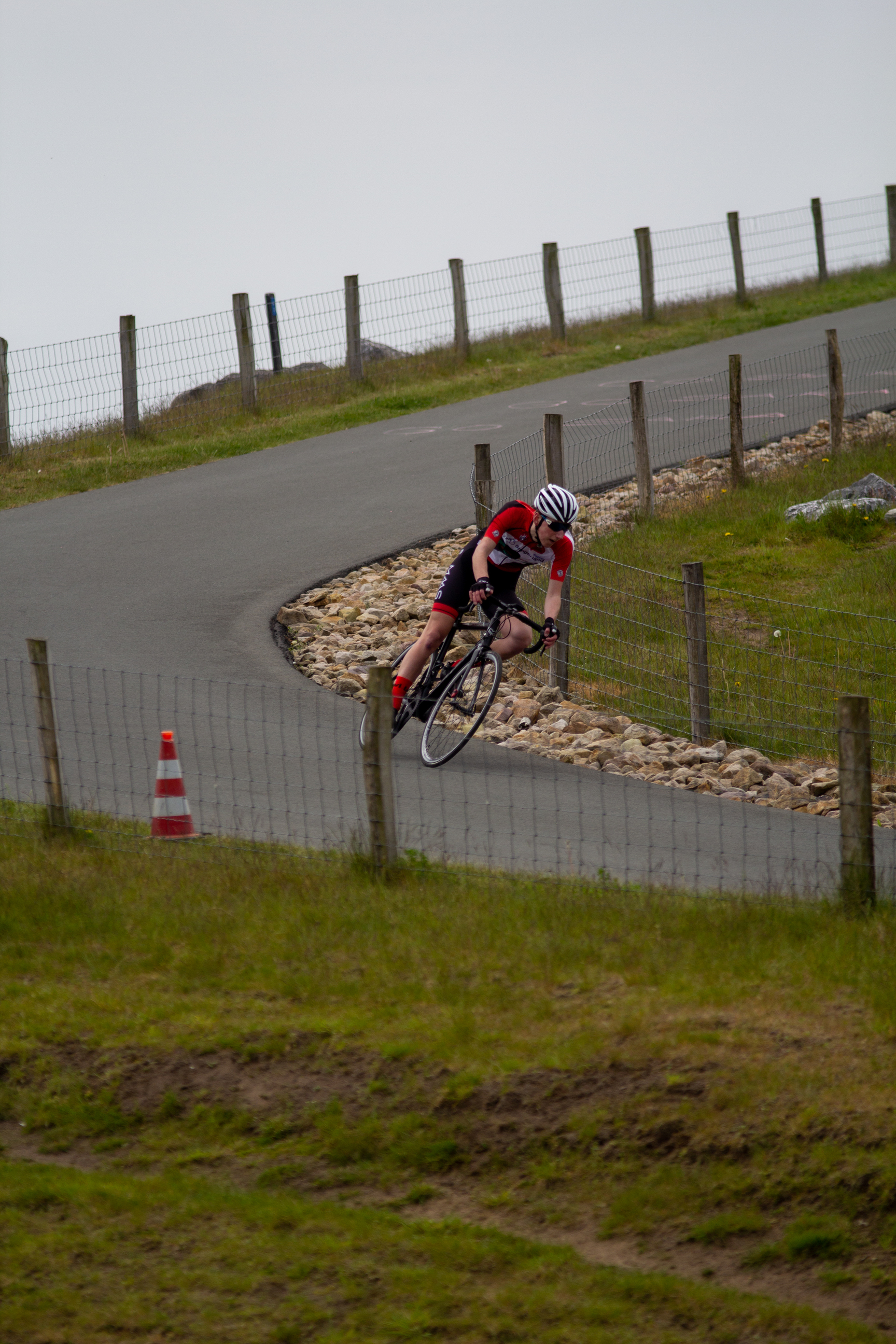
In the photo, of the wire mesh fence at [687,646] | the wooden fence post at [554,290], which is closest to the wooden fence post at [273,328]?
the wooden fence post at [554,290]

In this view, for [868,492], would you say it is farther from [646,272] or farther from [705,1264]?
[646,272]

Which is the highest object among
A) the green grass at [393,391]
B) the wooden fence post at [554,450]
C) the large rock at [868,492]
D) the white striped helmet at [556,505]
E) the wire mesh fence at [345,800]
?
the green grass at [393,391]

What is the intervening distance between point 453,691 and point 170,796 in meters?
2.34

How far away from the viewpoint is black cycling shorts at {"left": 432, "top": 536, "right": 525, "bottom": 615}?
9.28m

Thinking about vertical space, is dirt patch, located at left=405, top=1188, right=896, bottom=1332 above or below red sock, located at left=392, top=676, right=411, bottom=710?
below

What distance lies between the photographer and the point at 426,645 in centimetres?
931

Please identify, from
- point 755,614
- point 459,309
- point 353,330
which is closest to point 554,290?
point 459,309

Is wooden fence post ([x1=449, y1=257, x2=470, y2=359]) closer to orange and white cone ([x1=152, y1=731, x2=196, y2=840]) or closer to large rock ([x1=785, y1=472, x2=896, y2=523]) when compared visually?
large rock ([x1=785, y1=472, x2=896, y2=523])

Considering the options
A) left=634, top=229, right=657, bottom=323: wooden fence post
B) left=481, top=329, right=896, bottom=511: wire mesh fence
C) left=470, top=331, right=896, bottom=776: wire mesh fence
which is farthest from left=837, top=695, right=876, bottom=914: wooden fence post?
left=634, top=229, right=657, bottom=323: wooden fence post

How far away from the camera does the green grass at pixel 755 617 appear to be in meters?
10.8

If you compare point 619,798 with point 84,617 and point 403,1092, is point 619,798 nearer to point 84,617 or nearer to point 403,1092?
point 403,1092

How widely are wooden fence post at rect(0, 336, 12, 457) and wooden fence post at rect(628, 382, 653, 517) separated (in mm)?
9492

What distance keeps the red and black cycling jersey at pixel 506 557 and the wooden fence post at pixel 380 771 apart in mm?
2299

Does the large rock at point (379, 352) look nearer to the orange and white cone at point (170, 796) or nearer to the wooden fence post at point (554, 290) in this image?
the wooden fence post at point (554, 290)
